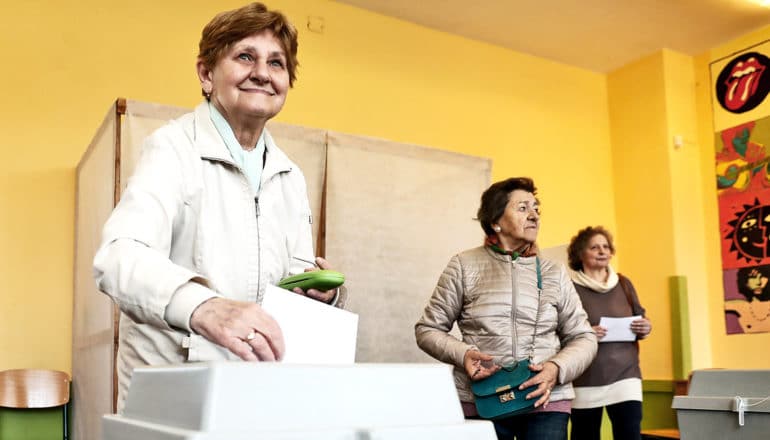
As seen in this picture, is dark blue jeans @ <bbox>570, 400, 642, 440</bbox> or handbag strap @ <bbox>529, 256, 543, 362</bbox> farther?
dark blue jeans @ <bbox>570, 400, 642, 440</bbox>

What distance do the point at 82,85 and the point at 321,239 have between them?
1542mm

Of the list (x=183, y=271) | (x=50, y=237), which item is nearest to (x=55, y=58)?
(x=50, y=237)

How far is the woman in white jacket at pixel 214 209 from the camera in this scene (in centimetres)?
113

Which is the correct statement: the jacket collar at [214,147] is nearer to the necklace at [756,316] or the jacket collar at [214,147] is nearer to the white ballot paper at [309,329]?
the white ballot paper at [309,329]

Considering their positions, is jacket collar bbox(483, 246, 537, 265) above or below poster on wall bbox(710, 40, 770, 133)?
below

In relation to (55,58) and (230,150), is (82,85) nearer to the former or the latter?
(55,58)

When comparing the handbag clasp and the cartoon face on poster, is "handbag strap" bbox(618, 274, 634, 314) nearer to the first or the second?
the cartoon face on poster

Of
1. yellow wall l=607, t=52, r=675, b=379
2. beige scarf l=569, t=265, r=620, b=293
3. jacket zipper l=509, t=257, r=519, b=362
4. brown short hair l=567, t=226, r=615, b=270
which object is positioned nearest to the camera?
jacket zipper l=509, t=257, r=519, b=362

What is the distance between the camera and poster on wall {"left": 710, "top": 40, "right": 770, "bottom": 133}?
204 inches

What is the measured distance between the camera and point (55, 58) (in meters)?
3.87

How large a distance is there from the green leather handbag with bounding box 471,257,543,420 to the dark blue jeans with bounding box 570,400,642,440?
4.60 ft

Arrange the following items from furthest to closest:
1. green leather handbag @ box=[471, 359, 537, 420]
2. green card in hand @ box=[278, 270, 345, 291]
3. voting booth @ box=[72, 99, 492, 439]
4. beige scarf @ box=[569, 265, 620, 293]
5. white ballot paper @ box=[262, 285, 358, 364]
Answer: beige scarf @ box=[569, 265, 620, 293] < voting booth @ box=[72, 99, 492, 439] < green leather handbag @ box=[471, 359, 537, 420] < green card in hand @ box=[278, 270, 345, 291] < white ballot paper @ box=[262, 285, 358, 364]

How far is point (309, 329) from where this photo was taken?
1.10 metres

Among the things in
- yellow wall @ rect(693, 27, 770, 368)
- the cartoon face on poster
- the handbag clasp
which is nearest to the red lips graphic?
yellow wall @ rect(693, 27, 770, 368)
